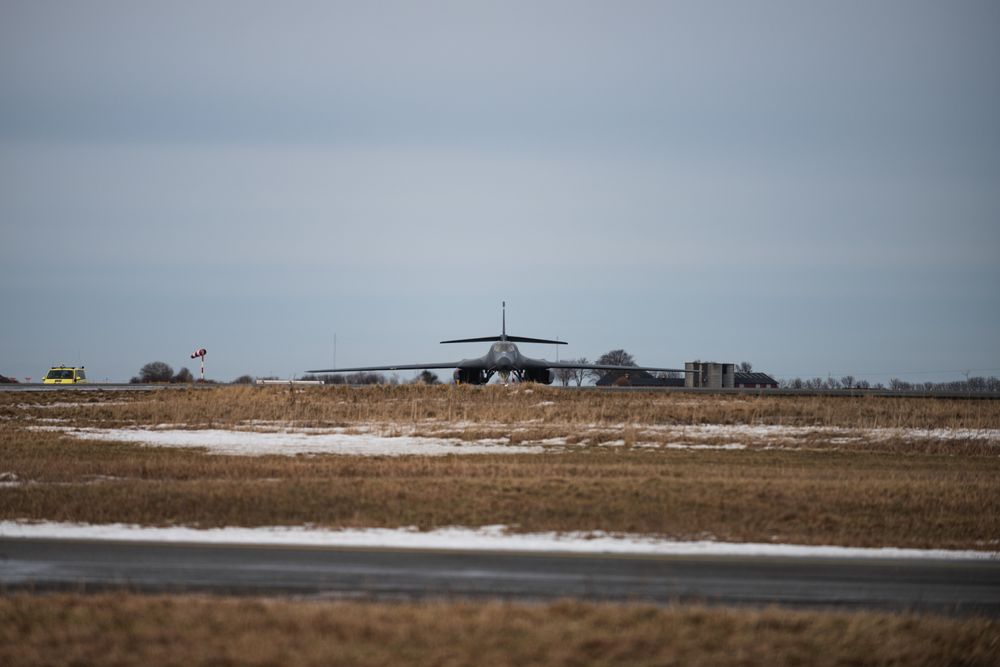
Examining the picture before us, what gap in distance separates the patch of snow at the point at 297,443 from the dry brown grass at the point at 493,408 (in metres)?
3.85

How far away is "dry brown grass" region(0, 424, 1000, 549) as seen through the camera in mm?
16359

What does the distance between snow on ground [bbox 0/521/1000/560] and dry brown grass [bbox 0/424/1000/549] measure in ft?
1.62

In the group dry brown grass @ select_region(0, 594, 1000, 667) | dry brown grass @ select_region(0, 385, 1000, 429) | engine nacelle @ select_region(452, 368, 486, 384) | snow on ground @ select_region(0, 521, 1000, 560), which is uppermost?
engine nacelle @ select_region(452, 368, 486, 384)

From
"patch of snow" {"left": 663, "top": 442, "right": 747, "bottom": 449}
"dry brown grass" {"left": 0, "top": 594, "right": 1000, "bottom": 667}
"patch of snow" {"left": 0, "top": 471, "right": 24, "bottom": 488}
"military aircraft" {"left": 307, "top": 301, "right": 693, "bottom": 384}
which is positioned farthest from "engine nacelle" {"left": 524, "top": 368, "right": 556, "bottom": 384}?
"dry brown grass" {"left": 0, "top": 594, "right": 1000, "bottom": 667}

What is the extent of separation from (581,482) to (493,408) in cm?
2073

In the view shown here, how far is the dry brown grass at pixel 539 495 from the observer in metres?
16.4

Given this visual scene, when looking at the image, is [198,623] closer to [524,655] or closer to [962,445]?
[524,655]

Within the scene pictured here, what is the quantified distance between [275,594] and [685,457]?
1751 cm

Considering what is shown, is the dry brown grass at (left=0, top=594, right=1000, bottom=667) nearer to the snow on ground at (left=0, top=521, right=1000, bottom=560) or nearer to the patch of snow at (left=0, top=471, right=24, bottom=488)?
the snow on ground at (left=0, top=521, right=1000, bottom=560)

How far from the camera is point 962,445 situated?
30.4 metres

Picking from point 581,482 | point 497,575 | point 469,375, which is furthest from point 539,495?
point 469,375

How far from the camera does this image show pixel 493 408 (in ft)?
134

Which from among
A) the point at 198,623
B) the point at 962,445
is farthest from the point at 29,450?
the point at 962,445

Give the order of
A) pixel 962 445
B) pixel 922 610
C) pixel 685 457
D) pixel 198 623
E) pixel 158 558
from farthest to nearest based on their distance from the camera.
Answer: pixel 962 445 < pixel 685 457 < pixel 158 558 < pixel 922 610 < pixel 198 623
